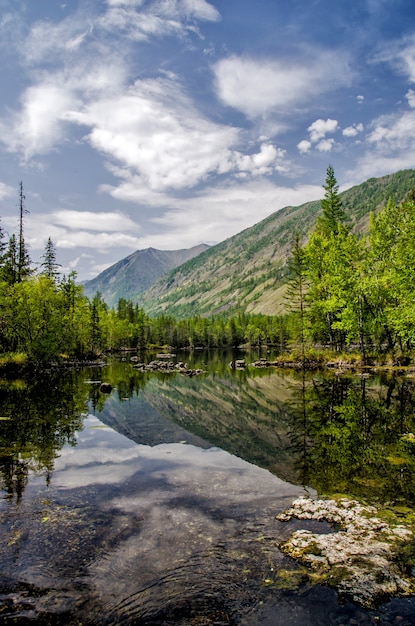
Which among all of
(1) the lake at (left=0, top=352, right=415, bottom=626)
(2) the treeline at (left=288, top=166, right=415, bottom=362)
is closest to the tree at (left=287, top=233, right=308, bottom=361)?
(2) the treeline at (left=288, top=166, right=415, bottom=362)

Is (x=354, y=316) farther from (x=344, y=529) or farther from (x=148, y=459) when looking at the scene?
(x=344, y=529)

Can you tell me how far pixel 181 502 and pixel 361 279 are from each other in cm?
4607

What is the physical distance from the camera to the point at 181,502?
41.1 ft

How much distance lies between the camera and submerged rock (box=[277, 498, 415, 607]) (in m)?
7.74

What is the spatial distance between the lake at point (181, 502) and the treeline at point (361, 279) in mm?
20655

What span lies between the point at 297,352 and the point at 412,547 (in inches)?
2298

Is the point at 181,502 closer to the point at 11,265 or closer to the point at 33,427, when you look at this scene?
the point at 33,427

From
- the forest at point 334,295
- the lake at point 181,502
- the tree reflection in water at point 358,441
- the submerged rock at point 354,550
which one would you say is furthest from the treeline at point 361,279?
the submerged rock at point 354,550

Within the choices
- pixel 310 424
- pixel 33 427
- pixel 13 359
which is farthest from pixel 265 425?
pixel 13 359

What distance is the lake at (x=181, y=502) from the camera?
289 inches

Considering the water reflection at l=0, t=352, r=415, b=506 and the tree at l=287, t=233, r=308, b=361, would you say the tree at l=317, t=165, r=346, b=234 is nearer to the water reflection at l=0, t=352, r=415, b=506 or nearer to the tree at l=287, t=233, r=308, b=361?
the tree at l=287, t=233, r=308, b=361

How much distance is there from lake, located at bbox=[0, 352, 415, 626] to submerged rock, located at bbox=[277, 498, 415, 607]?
0.35m

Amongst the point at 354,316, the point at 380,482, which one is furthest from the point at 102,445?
the point at 354,316

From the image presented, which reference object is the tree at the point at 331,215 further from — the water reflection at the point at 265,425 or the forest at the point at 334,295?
the water reflection at the point at 265,425
